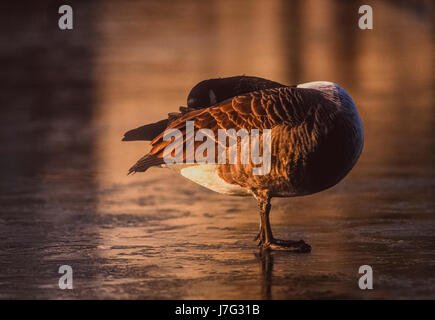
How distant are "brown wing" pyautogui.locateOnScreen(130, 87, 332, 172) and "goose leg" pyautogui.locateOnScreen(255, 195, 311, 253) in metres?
0.66

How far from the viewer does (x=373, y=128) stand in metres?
14.1

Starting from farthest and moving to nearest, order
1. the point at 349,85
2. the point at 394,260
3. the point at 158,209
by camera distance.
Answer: the point at 349,85 < the point at 158,209 < the point at 394,260

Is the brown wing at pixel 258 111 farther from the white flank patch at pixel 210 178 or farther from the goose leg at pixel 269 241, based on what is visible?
the goose leg at pixel 269 241

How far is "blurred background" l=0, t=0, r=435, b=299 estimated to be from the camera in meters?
6.78

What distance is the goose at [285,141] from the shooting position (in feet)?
23.9

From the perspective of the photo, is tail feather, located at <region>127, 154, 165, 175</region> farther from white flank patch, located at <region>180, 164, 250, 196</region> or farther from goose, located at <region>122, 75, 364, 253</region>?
white flank patch, located at <region>180, 164, 250, 196</region>

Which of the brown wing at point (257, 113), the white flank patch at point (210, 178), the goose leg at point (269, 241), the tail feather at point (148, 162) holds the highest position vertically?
the brown wing at point (257, 113)

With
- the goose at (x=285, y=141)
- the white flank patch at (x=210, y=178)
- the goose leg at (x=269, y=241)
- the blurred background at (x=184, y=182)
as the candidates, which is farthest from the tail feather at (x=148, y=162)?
the goose leg at (x=269, y=241)

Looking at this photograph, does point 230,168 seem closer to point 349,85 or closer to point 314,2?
point 349,85

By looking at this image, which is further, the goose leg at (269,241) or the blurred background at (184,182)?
the goose leg at (269,241)

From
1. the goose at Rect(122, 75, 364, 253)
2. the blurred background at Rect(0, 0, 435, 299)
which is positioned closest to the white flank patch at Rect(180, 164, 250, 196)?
the goose at Rect(122, 75, 364, 253)

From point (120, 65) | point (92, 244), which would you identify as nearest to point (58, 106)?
point (120, 65)

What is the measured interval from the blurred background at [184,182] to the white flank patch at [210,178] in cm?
44

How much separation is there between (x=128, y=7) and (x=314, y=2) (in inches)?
276
